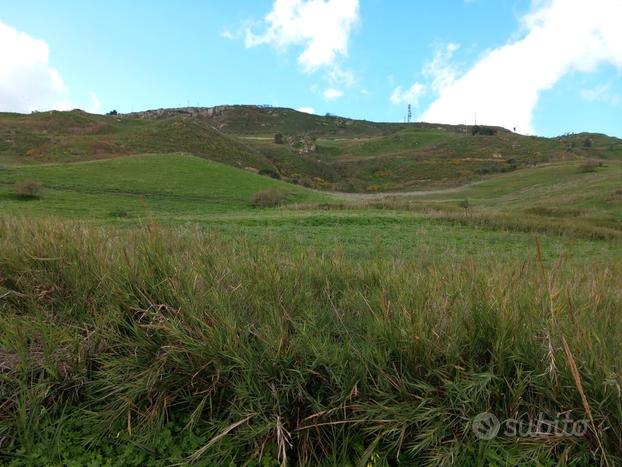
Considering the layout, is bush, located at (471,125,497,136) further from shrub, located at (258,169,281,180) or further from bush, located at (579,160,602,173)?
shrub, located at (258,169,281,180)

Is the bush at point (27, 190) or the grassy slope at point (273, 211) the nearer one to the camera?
the grassy slope at point (273, 211)

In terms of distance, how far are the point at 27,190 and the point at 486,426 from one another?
1503 inches

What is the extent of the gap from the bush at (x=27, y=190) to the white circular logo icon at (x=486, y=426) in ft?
125

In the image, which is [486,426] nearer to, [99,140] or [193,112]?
[99,140]

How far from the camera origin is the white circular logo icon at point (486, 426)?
8.13 ft

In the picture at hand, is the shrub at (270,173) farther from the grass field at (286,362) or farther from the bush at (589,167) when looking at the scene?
the grass field at (286,362)

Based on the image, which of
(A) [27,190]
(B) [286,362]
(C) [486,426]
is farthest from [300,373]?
(A) [27,190]

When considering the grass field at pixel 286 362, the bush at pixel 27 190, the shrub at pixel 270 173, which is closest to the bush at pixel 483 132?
the shrub at pixel 270 173

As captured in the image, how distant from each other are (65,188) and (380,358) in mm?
42112

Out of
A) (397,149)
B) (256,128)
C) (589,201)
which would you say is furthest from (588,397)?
(256,128)

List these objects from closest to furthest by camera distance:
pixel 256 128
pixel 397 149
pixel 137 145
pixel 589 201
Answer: pixel 589 201 < pixel 137 145 < pixel 397 149 < pixel 256 128

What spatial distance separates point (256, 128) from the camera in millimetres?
167500

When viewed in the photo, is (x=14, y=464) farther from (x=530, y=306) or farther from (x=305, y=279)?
(x=530, y=306)

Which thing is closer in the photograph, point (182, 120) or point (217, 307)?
point (217, 307)
